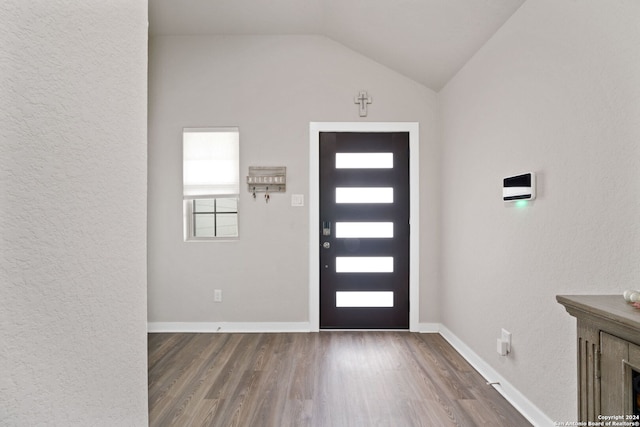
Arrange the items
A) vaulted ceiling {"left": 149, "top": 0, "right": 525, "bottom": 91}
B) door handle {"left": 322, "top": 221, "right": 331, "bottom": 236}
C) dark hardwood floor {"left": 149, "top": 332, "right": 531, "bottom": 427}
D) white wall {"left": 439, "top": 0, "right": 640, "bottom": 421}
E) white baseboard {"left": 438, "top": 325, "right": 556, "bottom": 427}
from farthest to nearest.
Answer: door handle {"left": 322, "top": 221, "right": 331, "bottom": 236}
vaulted ceiling {"left": 149, "top": 0, "right": 525, "bottom": 91}
dark hardwood floor {"left": 149, "top": 332, "right": 531, "bottom": 427}
white baseboard {"left": 438, "top": 325, "right": 556, "bottom": 427}
white wall {"left": 439, "top": 0, "right": 640, "bottom": 421}

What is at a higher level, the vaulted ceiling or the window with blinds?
the vaulted ceiling

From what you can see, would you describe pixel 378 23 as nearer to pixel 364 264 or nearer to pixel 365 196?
pixel 365 196

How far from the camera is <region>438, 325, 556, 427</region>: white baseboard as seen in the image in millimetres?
2092

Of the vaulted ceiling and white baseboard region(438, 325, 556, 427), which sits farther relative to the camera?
the vaulted ceiling

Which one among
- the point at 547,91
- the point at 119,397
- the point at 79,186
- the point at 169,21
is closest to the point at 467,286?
the point at 547,91

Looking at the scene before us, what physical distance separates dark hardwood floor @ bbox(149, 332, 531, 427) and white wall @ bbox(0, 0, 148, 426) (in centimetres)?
134

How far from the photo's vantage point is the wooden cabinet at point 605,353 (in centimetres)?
104

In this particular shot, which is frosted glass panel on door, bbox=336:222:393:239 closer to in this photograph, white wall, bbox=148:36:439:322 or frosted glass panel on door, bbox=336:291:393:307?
white wall, bbox=148:36:439:322

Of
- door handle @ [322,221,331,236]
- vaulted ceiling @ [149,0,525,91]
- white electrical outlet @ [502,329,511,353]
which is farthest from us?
door handle @ [322,221,331,236]

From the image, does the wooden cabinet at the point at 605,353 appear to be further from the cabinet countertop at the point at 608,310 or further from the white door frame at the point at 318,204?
the white door frame at the point at 318,204

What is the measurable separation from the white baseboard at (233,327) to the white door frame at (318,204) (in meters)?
0.18

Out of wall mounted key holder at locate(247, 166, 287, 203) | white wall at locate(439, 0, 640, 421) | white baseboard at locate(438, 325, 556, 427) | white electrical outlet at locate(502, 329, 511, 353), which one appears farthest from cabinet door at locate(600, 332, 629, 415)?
wall mounted key holder at locate(247, 166, 287, 203)

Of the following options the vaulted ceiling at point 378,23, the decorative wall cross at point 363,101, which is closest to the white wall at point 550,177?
the vaulted ceiling at point 378,23

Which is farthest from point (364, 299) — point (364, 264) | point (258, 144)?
point (258, 144)
